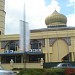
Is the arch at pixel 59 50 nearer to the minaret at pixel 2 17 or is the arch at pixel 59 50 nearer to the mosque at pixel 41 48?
the mosque at pixel 41 48

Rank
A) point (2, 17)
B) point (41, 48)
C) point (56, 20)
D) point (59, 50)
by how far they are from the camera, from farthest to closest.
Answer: point (56, 20) → point (2, 17) → point (41, 48) → point (59, 50)

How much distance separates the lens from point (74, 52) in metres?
38.2

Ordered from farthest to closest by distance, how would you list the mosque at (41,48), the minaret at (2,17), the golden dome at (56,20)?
the golden dome at (56,20) < the minaret at (2,17) < the mosque at (41,48)

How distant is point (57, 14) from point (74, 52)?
503 inches

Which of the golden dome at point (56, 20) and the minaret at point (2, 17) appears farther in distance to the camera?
the golden dome at point (56, 20)

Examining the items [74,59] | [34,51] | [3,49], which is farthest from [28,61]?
[74,59]

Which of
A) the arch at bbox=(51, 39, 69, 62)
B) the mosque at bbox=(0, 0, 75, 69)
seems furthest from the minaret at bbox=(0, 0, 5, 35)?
the arch at bbox=(51, 39, 69, 62)

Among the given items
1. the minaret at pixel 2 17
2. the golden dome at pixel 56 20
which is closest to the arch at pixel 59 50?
the golden dome at pixel 56 20

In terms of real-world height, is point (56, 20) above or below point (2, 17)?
below

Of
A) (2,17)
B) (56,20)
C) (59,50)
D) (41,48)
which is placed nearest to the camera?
(59,50)

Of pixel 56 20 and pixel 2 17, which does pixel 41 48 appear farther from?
pixel 2 17

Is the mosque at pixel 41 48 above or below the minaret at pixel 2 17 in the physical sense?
below

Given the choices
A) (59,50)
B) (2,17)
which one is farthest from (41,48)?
(2,17)

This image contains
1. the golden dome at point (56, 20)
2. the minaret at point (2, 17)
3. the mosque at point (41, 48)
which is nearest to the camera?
the mosque at point (41, 48)
